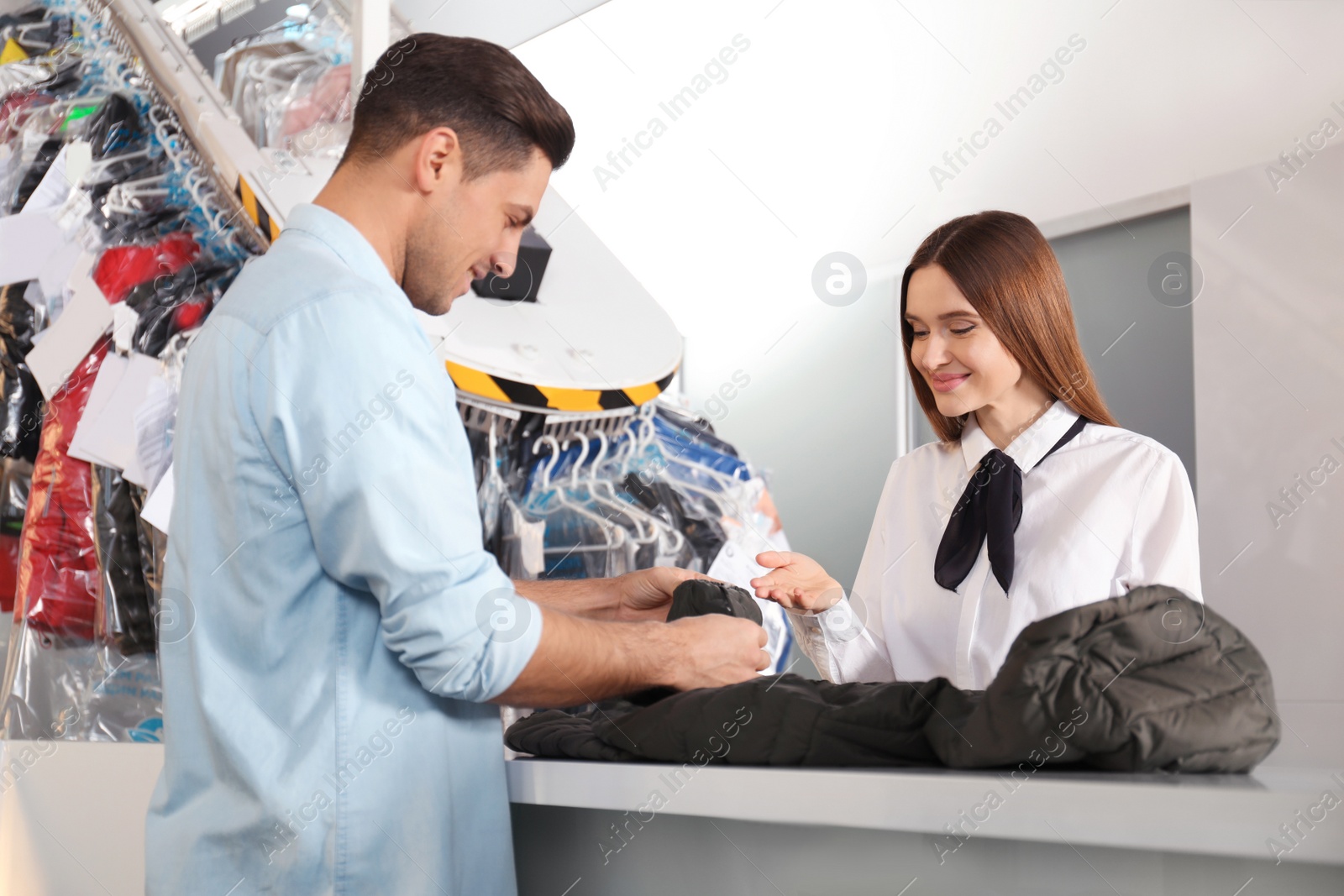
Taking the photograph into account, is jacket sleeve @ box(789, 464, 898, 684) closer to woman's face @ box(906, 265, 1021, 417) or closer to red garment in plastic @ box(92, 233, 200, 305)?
woman's face @ box(906, 265, 1021, 417)

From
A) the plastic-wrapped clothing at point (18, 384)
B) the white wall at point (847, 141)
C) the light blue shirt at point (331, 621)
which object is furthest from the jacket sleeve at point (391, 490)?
the white wall at point (847, 141)

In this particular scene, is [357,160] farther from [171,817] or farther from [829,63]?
[829,63]

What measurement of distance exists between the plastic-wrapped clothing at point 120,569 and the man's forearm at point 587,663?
1.25 metres

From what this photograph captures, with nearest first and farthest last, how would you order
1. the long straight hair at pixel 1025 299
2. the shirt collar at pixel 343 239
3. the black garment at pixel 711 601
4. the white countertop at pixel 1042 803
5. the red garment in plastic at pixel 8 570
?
the white countertop at pixel 1042 803
the shirt collar at pixel 343 239
the black garment at pixel 711 601
the long straight hair at pixel 1025 299
the red garment in plastic at pixel 8 570

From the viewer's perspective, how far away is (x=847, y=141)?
2846mm

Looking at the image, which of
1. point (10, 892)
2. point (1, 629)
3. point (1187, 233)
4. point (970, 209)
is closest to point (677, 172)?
point (970, 209)

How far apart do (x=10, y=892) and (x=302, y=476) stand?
120 centimetres

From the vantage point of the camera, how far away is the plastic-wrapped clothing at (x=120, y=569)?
1843 millimetres

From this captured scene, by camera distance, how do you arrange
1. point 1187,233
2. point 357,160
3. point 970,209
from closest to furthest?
point 357,160, point 1187,233, point 970,209

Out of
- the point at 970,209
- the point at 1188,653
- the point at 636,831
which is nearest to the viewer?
the point at 1188,653

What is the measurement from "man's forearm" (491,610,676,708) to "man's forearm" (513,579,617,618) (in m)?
0.35

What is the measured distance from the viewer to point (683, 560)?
6.18 ft

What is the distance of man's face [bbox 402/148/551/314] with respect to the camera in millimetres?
1100

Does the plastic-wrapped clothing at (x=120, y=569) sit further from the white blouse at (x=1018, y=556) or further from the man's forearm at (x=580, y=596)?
the white blouse at (x=1018, y=556)
